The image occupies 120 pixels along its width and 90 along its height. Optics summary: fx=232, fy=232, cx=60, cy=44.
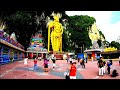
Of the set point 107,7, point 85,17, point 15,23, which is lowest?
point 107,7

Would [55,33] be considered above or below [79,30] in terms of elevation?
below

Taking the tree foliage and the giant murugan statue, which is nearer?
the giant murugan statue

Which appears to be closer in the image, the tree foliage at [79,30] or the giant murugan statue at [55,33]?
the giant murugan statue at [55,33]

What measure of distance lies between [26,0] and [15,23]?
A: 22.2 meters

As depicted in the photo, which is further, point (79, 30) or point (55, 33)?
point (79, 30)

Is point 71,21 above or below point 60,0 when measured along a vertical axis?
above

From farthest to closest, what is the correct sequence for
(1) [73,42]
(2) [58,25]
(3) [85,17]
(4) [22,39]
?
1. (3) [85,17]
2. (1) [73,42]
3. (2) [58,25]
4. (4) [22,39]

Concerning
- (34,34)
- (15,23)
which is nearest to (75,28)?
(34,34)

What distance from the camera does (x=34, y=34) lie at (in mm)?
31891

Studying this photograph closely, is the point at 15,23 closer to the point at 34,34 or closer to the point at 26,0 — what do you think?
the point at 34,34

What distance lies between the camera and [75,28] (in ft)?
149

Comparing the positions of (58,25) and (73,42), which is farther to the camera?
(73,42)
